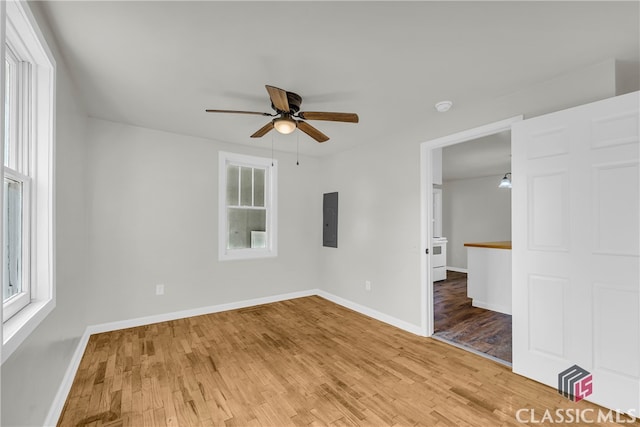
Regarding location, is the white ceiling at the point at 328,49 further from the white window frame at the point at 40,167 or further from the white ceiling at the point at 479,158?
the white ceiling at the point at 479,158

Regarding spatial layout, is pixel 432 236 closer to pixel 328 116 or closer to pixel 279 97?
pixel 328 116

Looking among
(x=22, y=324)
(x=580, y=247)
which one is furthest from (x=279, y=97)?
(x=580, y=247)

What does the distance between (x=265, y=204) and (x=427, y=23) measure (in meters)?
3.46

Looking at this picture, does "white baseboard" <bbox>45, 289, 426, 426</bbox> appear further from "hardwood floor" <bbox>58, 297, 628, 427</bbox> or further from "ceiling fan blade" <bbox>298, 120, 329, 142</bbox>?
"ceiling fan blade" <bbox>298, 120, 329, 142</bbox>

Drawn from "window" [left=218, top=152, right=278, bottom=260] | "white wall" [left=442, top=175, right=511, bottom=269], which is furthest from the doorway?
"white wall" [left=442, top=175, right=511, bottom=269]

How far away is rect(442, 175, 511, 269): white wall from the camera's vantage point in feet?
22.7

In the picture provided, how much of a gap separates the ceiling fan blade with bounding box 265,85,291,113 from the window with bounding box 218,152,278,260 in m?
2.19

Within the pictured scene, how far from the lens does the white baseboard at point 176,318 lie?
196 cm

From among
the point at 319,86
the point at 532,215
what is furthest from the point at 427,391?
the point at 319,86

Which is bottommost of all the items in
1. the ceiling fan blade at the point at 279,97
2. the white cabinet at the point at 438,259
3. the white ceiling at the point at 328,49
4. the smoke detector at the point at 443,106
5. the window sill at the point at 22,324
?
the white cabinet at the point at 438,259

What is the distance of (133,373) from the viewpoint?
95.3 inches

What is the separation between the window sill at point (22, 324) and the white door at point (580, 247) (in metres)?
3.25

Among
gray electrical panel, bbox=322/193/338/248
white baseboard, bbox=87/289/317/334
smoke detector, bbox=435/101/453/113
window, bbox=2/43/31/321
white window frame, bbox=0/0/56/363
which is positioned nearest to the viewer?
window, bbox=2/43/31/321

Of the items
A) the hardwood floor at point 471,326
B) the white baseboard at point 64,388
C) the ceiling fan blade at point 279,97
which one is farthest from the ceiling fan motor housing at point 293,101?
the hardwood floor at point 471,326
